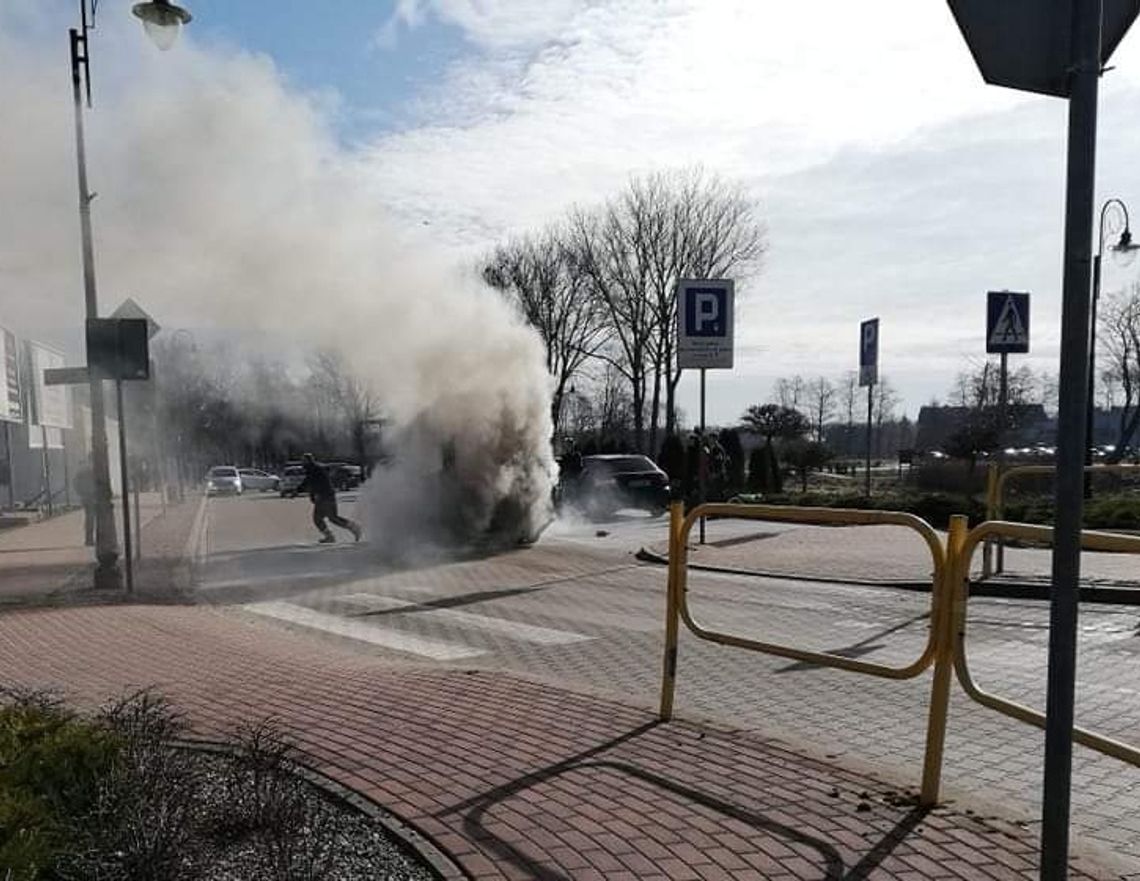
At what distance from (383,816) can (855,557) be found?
10.6m

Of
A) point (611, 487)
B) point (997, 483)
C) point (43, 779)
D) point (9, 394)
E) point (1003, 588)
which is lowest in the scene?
point (611, 487)

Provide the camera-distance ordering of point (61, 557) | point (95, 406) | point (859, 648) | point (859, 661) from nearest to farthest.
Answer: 1. point (859, 661)
2. point (859, 648)
3. point (95, 406)
4. point (61, 557)

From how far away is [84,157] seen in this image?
430 inches

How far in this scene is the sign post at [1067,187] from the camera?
93.4 inches

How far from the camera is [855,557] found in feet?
43.2

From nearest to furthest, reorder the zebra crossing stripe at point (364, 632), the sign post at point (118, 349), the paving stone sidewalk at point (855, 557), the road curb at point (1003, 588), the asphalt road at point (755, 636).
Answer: the asphalt road at point (755, 636)
the zebra crossing stripe at point (364, 632)
the road curb at point (1003, 588)
the sign post at point (118, 349)
the paving stone sidewalk at point (855, 557)

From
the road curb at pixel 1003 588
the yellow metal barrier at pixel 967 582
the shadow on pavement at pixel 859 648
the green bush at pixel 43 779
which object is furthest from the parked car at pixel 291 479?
the yellow metal barrier at pixel 967 582

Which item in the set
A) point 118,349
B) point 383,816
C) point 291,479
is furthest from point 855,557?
point 291,479

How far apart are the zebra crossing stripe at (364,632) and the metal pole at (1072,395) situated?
17.7ft

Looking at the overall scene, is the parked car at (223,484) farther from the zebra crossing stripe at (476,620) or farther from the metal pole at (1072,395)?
the metal pole at (1072,395)

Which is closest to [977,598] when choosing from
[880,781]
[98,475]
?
[880,781]

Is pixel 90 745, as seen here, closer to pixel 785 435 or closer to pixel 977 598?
pixel 977 598

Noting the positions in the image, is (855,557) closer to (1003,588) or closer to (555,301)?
(1003,588)

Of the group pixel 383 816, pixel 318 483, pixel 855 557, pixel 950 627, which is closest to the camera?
pixel 383 816
